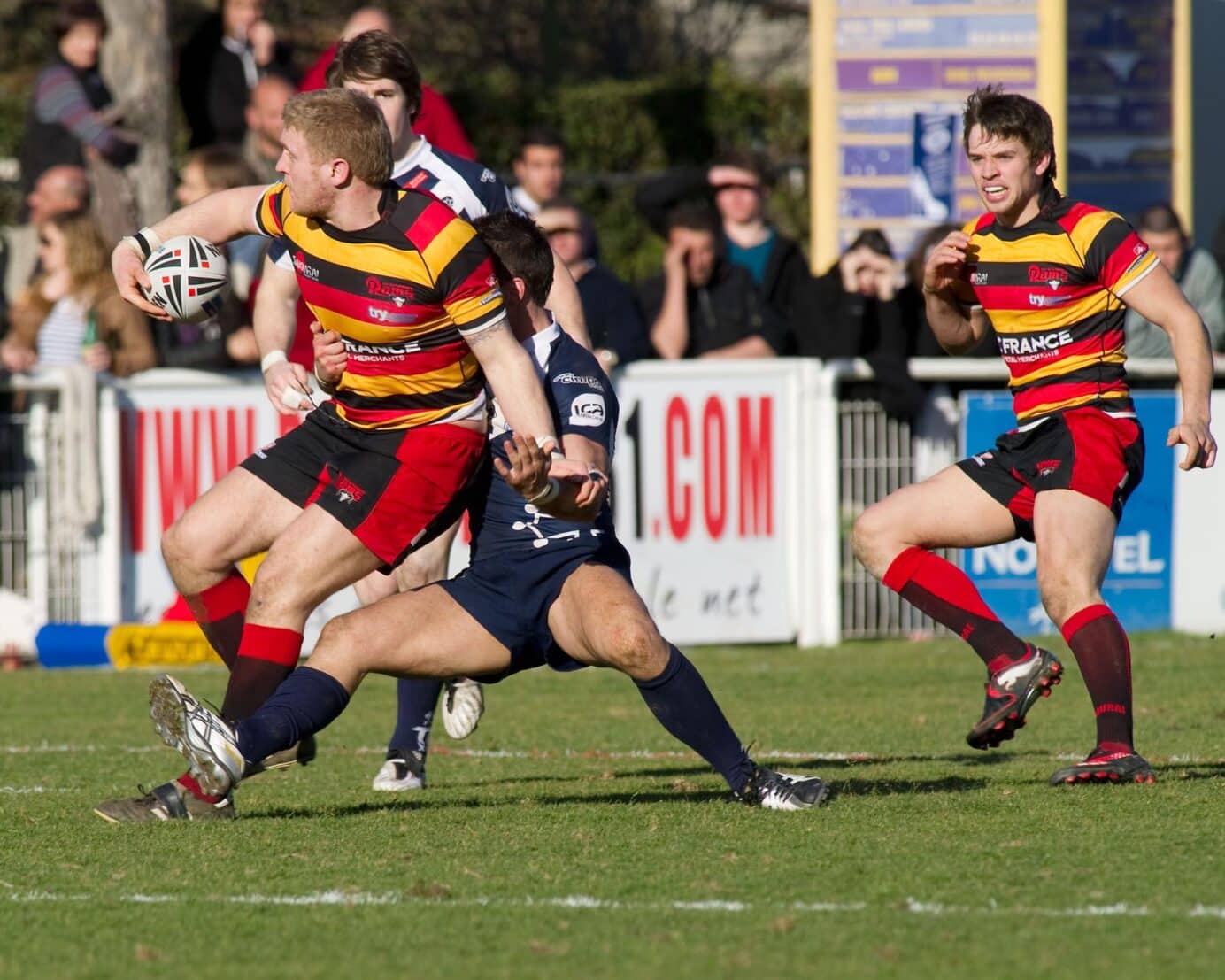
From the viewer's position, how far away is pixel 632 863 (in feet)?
18.2

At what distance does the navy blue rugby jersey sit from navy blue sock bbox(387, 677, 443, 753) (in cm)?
107

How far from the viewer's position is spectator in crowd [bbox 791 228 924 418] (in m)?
12.0

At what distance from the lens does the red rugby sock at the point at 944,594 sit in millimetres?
7156

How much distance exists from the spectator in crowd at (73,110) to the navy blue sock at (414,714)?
7.74 metres

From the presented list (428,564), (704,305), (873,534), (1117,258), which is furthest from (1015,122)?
(704,305)

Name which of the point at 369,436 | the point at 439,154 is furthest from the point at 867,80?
the point at 369,436

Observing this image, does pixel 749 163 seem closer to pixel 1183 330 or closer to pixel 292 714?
pixel 1183 330

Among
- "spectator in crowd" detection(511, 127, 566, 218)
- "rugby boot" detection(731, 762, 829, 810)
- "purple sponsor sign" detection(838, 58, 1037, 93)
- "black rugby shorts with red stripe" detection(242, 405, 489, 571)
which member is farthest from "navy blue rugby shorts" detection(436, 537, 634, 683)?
"purple sponsor sign" detection(838, 58, 1037, 93)

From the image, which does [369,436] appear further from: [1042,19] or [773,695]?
[1042,19]

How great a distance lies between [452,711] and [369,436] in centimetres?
149

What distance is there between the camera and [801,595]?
12148 millimetres

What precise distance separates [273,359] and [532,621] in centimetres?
151

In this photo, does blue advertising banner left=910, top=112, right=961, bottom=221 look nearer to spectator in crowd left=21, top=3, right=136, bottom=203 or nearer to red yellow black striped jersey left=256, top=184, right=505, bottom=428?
spectator in crowd left=21, top=3, right=136, bottom=203

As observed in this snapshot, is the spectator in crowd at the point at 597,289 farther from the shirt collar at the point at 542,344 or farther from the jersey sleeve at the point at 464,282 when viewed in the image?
the jersey sleeve at the point at 464,282
